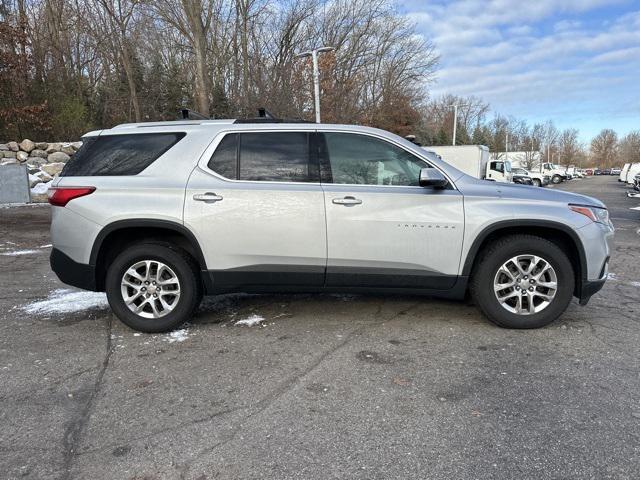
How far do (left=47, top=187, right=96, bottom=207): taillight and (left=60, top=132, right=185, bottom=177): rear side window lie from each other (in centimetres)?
16

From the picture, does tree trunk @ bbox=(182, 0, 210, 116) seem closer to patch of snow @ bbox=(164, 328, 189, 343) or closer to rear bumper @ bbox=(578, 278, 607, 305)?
patch of snow @ bbox=(164, 328, 189, 343)

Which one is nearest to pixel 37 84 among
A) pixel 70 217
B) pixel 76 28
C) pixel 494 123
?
pixel 76 28

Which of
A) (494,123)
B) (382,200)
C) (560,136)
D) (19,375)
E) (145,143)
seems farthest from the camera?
(560,136)

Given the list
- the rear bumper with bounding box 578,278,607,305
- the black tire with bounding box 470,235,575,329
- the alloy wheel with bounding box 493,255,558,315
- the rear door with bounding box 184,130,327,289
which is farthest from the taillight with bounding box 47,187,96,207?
the rear bumper with bounding box 578,278,607,305

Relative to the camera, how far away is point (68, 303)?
5340mm

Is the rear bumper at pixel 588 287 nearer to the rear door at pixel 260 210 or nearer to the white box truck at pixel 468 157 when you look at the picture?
the rear door at pixel 260 210

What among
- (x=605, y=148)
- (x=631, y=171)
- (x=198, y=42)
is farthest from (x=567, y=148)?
(x=198, y=42)

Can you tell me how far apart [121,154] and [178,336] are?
1774 millimetres

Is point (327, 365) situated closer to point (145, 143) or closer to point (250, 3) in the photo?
point (145, 143)

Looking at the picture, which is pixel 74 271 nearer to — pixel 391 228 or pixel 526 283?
pixel 391 228

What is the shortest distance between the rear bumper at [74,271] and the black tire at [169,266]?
0.53 feet

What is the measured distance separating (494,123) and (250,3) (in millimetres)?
61104

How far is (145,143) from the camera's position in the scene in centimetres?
442

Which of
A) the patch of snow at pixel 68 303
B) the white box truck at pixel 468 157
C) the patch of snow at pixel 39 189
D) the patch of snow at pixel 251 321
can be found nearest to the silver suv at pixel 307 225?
the patch of snow at pixel 251 321
